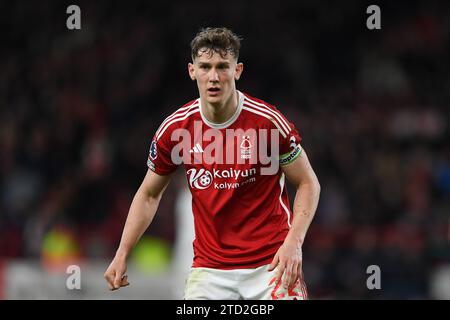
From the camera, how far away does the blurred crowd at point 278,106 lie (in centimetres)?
1241

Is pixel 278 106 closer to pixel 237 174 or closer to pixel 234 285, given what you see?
pixel 237 174

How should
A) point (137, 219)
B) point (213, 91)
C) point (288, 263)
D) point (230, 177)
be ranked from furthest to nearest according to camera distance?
point (137, 219) → point (230, 177) → point (213, 91) → point (288, 263)

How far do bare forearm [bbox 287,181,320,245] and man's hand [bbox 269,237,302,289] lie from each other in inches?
4.1

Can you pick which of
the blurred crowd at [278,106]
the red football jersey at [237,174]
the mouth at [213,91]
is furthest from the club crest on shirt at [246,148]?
the blurred crowd at [278,106]

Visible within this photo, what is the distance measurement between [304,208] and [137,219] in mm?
1042

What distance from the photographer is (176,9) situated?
57.3 ft

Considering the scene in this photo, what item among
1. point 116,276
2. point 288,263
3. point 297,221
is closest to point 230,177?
point 297,221

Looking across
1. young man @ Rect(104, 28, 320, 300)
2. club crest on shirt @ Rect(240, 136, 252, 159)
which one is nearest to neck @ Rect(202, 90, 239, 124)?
young man @ Rect(104, 28, 320, 300)

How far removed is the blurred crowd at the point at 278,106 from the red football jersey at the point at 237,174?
16.6 ft

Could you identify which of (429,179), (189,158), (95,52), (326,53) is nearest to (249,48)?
(326,53)

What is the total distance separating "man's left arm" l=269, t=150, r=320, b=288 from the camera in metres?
5.31

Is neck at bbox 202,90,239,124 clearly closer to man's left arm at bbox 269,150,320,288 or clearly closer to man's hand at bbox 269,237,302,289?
man's left arm at bbox 269,150,320,288

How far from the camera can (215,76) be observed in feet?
18.6

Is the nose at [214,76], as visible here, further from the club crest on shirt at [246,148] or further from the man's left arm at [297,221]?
the man's left arm at [297,221]
